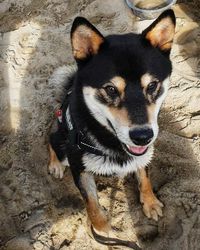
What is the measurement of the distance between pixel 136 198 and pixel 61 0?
249 cm

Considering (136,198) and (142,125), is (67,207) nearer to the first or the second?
(136,198)

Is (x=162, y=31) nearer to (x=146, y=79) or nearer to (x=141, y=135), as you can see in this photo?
(x=146, y=79)

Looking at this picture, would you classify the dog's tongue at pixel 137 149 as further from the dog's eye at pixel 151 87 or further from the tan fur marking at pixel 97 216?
the tan fur marking at pixel 97 216

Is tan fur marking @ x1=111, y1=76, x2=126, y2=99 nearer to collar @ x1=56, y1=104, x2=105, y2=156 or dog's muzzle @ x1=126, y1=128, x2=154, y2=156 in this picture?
dog's muzzle @ x1=126, y1=128, x2=154, y2=156

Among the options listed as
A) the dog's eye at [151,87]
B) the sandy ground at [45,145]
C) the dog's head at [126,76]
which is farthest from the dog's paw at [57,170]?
the dog's eye at [151,87]

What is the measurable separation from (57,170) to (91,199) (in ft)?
1.92

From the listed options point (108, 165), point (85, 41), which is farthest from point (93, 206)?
point (85, 41)

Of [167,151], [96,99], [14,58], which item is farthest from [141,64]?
[14,58]

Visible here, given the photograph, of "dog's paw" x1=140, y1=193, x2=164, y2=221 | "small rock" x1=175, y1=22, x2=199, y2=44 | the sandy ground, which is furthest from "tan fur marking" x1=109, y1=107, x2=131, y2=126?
"small rock" x1=175, y1=22, x2=199, y2=44

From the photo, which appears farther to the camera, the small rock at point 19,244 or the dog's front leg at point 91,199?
the small rock at point 19,244

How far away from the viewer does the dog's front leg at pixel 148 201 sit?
318cm

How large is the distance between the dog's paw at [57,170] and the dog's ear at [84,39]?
1079 millimetres

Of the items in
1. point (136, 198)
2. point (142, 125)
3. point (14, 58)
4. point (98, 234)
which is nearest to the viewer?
point (142, 125)

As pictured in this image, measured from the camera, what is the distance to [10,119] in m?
3.90
